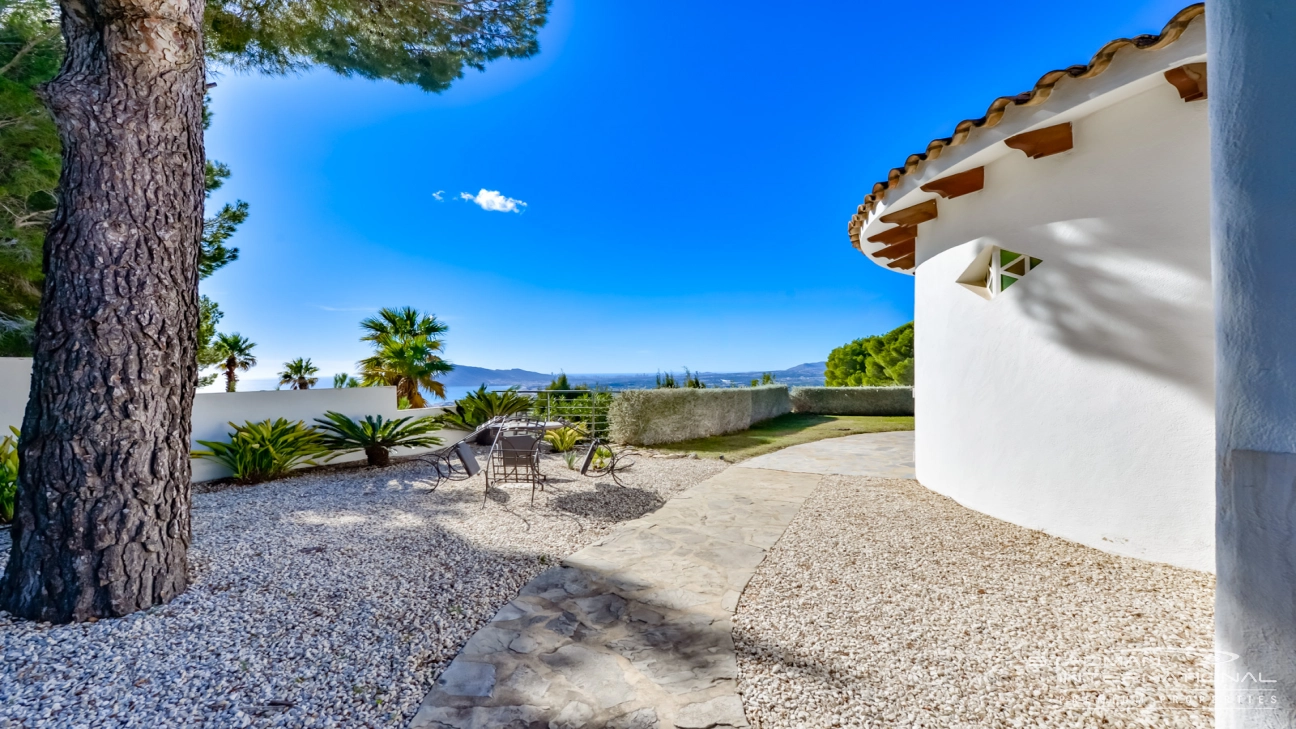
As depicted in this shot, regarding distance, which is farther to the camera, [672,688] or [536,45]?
[536,45]

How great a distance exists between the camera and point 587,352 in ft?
114

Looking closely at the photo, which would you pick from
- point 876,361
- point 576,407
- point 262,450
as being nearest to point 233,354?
point 262,450

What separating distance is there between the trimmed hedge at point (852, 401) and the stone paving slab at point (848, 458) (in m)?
8.21

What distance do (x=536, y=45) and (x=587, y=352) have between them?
93.8 ft

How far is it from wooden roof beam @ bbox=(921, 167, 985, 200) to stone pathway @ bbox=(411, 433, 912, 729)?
4.00 metres

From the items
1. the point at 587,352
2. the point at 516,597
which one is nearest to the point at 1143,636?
the point at 516,597

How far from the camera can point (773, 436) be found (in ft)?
41.3

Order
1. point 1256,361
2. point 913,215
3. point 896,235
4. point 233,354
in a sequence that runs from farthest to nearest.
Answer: point 233,354 < point 896,235 < point 913,215 < point 1256,361

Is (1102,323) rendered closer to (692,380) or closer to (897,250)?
(897,250)

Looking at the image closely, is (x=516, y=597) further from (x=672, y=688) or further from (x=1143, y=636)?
(x=1143, y=636)

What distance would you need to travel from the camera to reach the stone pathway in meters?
2.15

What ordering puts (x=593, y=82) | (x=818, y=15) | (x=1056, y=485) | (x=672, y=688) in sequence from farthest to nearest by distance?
(x=593, y=82), (x=818, y=15), (x=1056, y=485), (x=672, y=688)

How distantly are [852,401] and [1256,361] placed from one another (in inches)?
777

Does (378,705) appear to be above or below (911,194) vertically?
below
